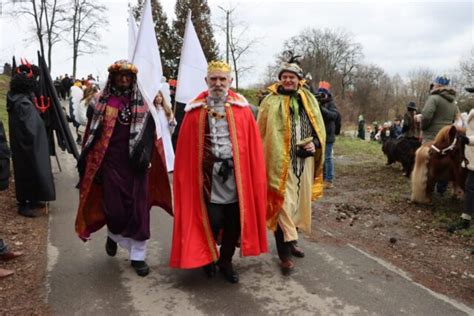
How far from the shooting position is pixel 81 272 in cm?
405

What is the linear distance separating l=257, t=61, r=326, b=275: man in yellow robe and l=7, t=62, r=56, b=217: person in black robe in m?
3.17

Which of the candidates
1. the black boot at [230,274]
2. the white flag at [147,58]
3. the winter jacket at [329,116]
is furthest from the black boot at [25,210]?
the winter jacket at [329,116]

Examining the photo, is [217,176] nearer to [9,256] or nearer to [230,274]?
[230,274]

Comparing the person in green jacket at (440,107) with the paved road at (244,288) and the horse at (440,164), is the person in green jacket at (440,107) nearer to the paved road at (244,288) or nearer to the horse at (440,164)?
the horse at (440,164)

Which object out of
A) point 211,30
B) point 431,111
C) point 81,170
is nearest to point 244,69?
point 211,30

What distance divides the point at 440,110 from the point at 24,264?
6195mm

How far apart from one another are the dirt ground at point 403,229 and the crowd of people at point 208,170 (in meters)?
1.20

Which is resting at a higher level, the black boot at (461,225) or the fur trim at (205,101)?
the fur trim at (205,101)

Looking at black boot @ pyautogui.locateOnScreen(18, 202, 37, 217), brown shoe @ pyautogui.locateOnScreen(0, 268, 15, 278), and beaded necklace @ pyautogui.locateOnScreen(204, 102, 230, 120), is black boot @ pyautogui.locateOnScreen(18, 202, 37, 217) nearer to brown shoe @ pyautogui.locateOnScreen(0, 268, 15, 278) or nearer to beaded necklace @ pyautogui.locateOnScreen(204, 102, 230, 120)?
brown shoe @ pyautogui.locateOnScreen(0, 268, 15, 278)

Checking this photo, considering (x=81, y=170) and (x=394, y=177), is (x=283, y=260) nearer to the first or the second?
(x=81, y=170)

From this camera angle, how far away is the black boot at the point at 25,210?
18.9ft

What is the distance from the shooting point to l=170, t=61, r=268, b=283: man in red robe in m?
3.71

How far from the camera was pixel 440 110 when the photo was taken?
6.82 meters

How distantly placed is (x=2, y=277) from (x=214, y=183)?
2122 millimetres
